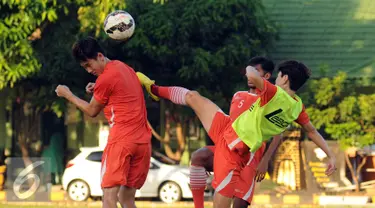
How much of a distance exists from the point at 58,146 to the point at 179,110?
515cm

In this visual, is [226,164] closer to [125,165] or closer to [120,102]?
[125,165]

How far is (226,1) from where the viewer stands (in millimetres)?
25750

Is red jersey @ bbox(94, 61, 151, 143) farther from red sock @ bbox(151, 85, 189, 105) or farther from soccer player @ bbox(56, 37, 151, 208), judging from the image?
red sock @ bbox(151, 85, 189, 105)

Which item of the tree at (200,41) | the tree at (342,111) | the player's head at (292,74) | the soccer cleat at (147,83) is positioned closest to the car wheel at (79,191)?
the tree at (200,41)

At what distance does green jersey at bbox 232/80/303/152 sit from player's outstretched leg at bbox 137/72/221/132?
33 cm

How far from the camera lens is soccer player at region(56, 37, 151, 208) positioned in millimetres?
11008

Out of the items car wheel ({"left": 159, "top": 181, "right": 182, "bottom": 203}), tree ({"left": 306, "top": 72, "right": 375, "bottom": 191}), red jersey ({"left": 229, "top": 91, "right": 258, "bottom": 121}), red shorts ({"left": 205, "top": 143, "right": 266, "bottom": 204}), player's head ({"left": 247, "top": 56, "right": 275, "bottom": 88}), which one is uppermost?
tree ({"left": 306, "top": 72, "right": 375, "bottom": 191})

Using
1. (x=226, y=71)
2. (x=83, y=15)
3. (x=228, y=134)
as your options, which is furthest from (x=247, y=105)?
(x=226, y=71)

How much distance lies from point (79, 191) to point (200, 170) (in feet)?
45.3

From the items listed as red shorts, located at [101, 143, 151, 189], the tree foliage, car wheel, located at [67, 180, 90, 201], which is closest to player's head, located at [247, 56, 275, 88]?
red shorts, located at [101, 143, 151, 189]

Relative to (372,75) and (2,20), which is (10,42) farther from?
(372,75)

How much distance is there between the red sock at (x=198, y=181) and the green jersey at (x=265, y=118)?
3.27 ft

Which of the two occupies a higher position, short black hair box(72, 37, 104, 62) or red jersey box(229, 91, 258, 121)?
short black hair box(72, 37, 104, 62)

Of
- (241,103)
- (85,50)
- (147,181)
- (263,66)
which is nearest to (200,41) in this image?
(147,181)
